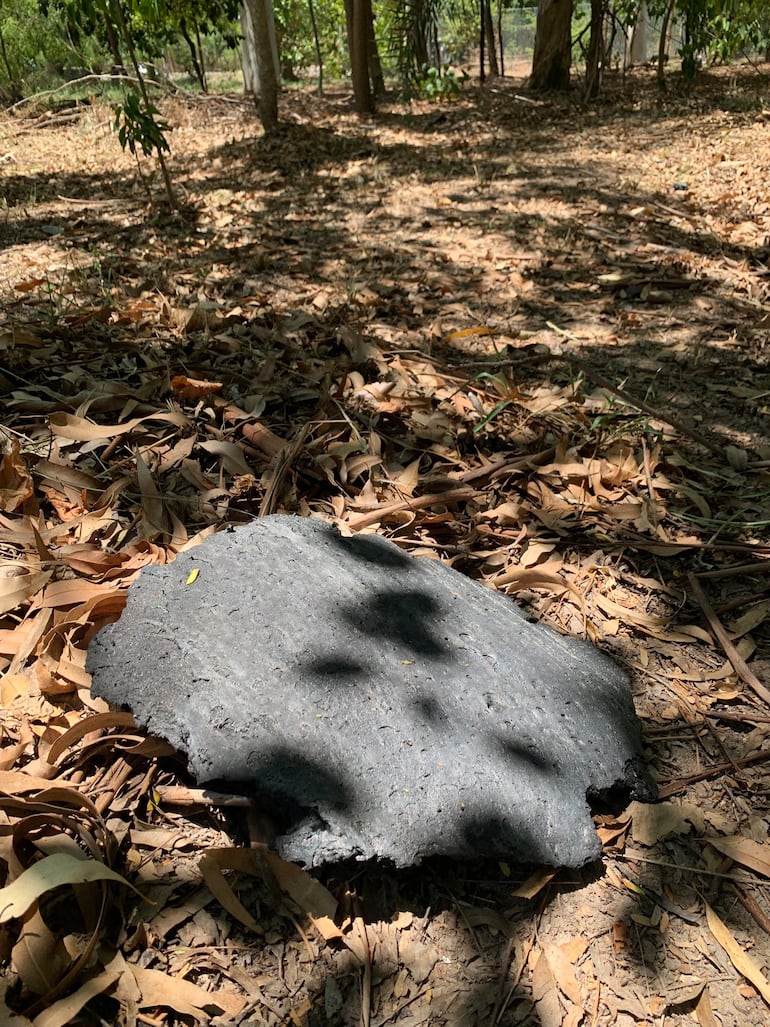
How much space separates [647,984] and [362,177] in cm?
579

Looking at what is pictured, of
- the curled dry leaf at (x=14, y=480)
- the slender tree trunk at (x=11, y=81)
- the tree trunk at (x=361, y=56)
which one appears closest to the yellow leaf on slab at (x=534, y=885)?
the curled dry leaf at (x=14, y=480)

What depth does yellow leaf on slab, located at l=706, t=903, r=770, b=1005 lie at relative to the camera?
116 cm

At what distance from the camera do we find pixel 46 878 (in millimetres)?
1136

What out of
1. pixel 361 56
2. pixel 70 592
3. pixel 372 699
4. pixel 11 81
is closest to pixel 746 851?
pixel 372 699

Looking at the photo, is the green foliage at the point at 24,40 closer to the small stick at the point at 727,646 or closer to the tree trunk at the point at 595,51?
the tree trunk at the point at 595,51

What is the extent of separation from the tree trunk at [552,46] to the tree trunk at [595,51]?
446 mm

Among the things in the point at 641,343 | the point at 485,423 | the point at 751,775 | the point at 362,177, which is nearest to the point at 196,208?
the point at 362,177

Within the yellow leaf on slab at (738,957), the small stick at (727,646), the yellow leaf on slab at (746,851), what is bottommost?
the yellow leaf on slab at (738,957)

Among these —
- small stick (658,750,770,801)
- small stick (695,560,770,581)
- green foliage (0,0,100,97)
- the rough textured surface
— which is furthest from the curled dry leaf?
green foliage (0,0,100,97)

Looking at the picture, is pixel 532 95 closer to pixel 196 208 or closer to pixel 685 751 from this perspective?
pixel 196 208

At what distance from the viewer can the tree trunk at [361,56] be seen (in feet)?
24.5

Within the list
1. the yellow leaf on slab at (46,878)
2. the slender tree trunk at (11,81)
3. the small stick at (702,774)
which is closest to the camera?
the yellow leaf on slab at (46,878)

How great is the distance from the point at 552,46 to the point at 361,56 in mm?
2473

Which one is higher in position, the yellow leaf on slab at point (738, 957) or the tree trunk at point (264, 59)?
the tree trunk at point (264, 59)
